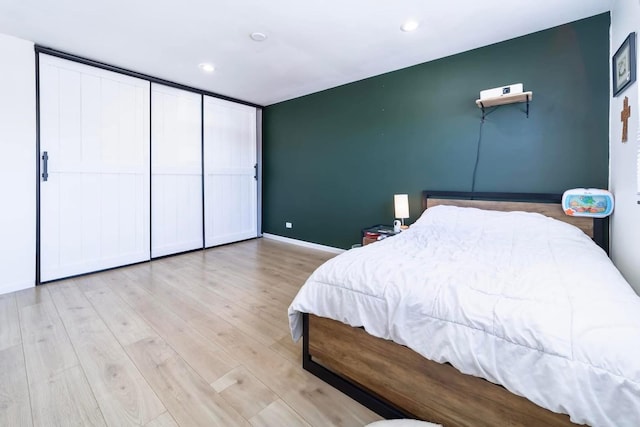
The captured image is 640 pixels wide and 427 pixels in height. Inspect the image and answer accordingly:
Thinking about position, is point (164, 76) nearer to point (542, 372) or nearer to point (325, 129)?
point (325, 129)

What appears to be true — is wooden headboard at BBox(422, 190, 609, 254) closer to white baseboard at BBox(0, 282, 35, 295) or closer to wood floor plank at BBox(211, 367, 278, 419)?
wood floor plank at BBox(211, 367, 278, 419)

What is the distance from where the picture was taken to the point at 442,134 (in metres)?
3.24

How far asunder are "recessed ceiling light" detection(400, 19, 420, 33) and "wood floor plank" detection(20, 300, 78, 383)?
3496 millimetres

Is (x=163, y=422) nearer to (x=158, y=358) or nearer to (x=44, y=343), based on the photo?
(x=158, y=358)

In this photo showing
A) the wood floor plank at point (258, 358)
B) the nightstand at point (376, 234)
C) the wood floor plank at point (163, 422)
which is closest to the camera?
the wood floor plank at point (163, 422)

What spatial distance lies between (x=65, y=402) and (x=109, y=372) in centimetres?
23

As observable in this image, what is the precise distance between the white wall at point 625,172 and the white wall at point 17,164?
495 centimetres

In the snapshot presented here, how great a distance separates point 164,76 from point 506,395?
4.56 metres

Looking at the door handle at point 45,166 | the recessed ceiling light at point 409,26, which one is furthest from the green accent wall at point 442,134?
the door handle at point 45,166

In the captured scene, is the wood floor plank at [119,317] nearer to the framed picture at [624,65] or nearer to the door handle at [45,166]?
the door handle at [45,166]

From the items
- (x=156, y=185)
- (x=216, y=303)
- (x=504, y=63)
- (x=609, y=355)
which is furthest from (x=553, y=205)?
(x=156, y=185)

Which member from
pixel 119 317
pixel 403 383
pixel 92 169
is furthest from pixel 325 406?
pixel 92 169

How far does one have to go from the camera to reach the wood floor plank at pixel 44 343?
1697 millimetres

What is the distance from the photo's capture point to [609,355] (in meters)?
0.82
